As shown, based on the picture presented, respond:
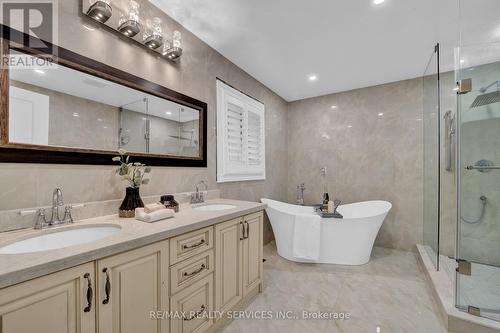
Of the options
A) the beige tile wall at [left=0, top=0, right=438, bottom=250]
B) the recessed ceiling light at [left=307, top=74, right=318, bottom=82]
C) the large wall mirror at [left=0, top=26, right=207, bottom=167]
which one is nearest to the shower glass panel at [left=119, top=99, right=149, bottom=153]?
the large wall mirror at [left=0, top=26, right=207, bottom=167]

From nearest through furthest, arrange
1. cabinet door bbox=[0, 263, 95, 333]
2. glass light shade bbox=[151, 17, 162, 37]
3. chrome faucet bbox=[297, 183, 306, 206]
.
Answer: cabinet door bbox=[0, 263, 95, 333], glass light shade bbox=[151, 17, 162, 37], chrome faucet bbox=[297, 183, 306, 206]

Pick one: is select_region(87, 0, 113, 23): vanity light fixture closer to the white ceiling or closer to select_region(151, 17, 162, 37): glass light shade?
select_region(151, 17, 162, 37): glass light shade

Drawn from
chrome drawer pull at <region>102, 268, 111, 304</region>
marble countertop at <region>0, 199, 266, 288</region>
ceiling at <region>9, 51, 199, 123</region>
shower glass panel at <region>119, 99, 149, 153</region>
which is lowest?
chrome drawer pull at <region>102, 268, 111, 304</region>

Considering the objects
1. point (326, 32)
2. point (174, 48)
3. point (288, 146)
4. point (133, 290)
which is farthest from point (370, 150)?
point (133, 290)

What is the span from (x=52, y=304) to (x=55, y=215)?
580 millimetres

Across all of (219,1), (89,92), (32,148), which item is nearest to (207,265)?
(32,148)

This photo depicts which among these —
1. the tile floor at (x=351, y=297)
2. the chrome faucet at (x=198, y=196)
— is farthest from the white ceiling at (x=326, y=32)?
the tile floor at (x=351, y=297)

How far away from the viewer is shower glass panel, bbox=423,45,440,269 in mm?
2525

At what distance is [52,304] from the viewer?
0.76m

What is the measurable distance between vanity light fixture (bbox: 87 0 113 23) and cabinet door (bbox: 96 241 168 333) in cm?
144

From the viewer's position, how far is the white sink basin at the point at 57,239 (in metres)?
0.98

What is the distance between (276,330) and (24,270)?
5.12ft

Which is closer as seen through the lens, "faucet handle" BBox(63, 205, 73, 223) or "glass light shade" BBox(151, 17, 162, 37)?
"faucet handle" BBox(63, 205, 73, 223)

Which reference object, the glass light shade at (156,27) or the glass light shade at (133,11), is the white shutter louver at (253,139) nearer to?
the glass light shade at (156,27)
